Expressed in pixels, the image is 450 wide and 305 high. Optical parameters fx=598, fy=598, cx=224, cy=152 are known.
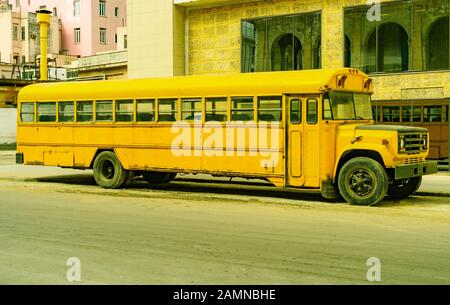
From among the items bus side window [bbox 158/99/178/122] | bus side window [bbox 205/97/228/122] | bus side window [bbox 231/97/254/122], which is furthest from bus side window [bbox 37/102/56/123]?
bus side window [bbox 231/97/254/122]

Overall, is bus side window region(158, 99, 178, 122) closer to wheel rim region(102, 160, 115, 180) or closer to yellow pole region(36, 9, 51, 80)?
wheel rim region(102, 160, 115, 180)

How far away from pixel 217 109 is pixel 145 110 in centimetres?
217

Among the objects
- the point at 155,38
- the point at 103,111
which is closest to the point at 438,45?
the point at 103,111

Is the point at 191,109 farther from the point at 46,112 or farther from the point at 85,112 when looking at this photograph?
the point at 46,112

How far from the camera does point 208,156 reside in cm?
1385

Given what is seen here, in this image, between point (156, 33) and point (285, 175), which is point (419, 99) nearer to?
point (285, 175)

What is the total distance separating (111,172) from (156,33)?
14.1 meters

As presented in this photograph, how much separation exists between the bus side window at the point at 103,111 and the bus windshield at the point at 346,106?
5969 mm

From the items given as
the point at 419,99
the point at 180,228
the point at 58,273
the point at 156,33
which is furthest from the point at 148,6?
the point at 58,273

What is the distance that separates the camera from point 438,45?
853 inches

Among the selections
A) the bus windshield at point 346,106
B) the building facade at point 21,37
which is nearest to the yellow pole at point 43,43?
the building facade at point 21,37

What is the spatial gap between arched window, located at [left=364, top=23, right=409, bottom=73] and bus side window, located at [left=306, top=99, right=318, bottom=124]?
11.1 meters

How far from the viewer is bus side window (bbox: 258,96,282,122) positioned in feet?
42.6

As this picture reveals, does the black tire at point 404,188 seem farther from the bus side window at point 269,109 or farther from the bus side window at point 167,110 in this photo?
the bus side window at point 167,110
